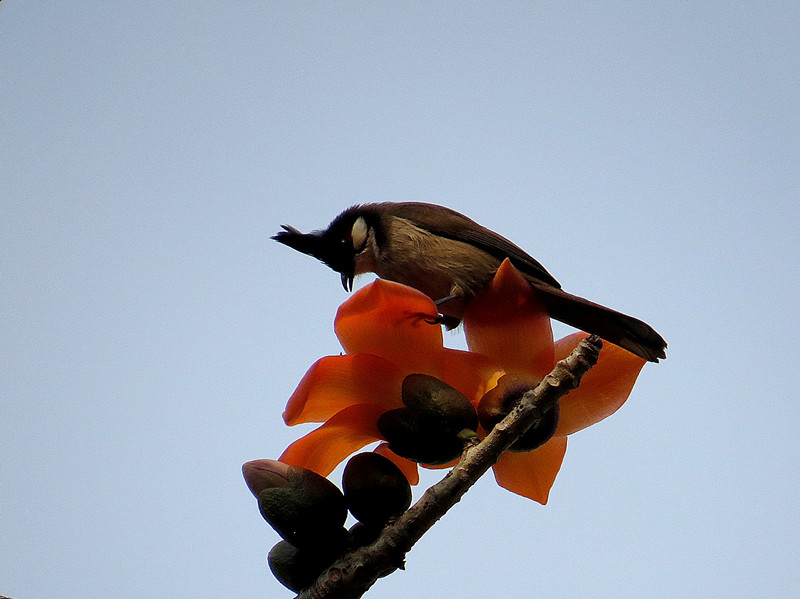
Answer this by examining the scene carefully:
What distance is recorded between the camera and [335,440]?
1.20 m

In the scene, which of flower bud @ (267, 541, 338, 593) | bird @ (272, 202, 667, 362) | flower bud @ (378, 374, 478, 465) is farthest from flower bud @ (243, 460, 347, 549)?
bird @ (272, 202, 667, 362)

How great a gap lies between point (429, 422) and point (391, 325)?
0.57ft

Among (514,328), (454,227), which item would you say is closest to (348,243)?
(454,227)

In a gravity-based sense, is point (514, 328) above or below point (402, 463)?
above

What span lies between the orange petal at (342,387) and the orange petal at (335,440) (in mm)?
21

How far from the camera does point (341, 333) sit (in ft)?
3.85

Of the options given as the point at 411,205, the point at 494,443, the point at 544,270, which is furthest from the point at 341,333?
the point at 411,205

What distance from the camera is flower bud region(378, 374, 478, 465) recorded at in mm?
1130

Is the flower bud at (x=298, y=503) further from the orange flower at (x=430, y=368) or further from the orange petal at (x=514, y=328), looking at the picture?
the orange petal at (x=514, y=328)

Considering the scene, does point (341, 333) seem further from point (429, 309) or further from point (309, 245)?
point (309, 245)

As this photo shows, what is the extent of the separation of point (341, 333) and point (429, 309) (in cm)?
15

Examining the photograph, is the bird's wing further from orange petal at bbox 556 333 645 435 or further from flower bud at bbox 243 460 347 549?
flower bud at bbox 243 460 347 549

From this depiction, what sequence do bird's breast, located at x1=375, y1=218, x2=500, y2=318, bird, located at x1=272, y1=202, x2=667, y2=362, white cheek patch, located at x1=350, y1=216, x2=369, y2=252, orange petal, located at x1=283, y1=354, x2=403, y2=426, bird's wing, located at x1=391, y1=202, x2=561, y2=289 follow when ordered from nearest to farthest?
orange petal, located at x1=283, y1=354, x2=403, y2=426, bird, located at x1=272, y1=202, x2=667, y2=362, bird's breast, located at x1=375, y1=218, x2=500, y2=318, bird's wing, located at x1=391, y1=202, x2=561, y2=289, white cheek patch, located at x1=350, y1=216, x2=369, y2=252

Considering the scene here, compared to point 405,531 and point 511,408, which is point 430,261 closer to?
point 511,408
